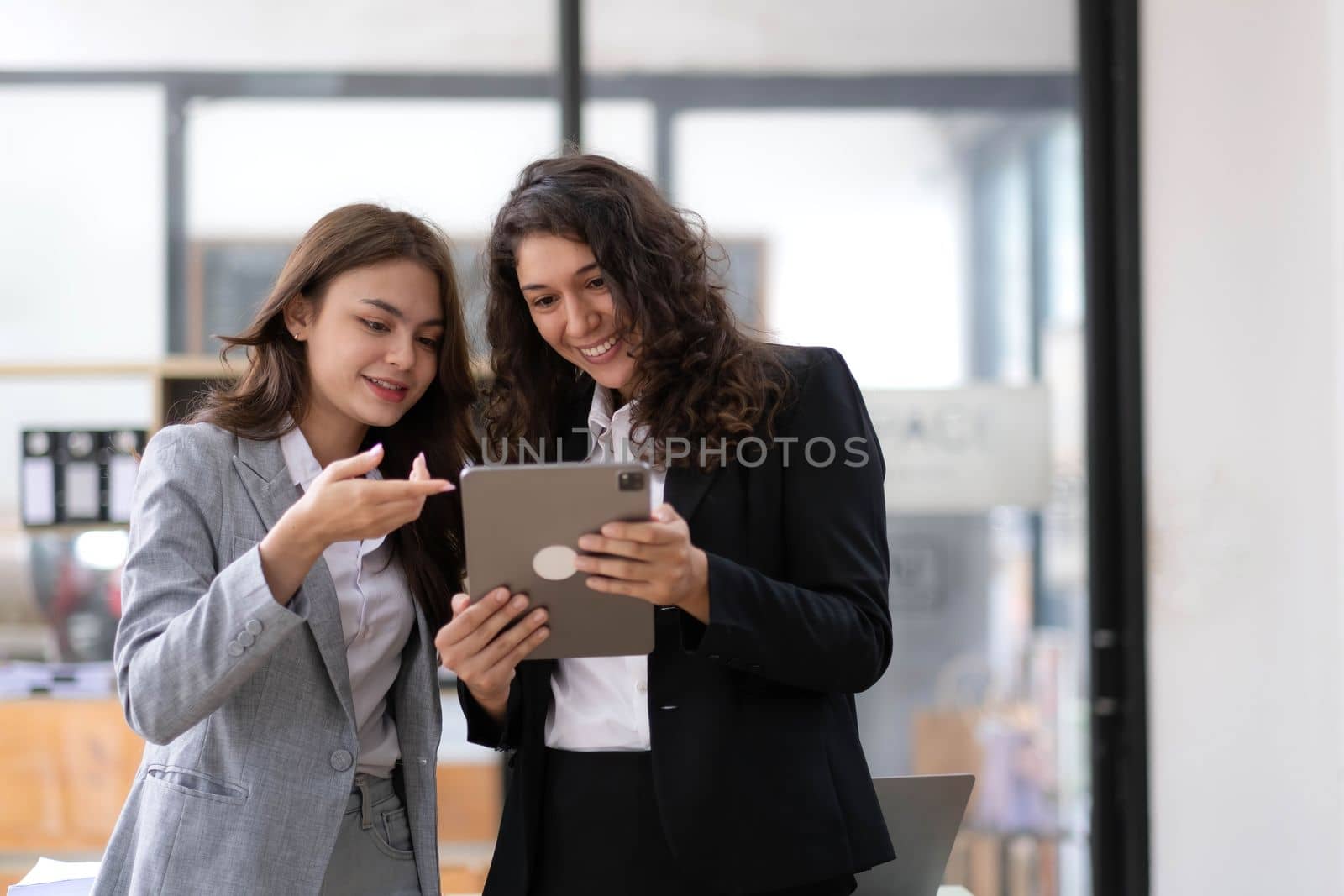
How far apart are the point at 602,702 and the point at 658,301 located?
1.60ft

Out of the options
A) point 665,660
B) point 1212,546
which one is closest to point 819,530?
point 665,660

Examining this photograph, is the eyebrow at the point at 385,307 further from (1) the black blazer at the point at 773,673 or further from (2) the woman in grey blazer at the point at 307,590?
(1) the black blazer at the point at 773,673

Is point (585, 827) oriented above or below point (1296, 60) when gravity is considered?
below

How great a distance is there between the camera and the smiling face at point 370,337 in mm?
1467

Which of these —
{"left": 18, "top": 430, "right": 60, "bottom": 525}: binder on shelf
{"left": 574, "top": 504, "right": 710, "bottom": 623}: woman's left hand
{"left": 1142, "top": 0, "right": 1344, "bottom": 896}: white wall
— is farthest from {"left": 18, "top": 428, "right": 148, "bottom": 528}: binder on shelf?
{"left": 1142, "top": 0, "right": 1344, "bottom": 896}: white wall

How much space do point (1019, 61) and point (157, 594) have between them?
9.07 feet

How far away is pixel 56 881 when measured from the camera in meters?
1.59

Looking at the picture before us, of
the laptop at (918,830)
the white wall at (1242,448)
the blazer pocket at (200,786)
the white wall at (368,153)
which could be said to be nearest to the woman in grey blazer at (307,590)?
the blazer pocket at (200,786)

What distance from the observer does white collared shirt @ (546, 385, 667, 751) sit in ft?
4.36

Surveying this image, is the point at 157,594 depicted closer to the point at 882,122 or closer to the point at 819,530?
the point at 819,530

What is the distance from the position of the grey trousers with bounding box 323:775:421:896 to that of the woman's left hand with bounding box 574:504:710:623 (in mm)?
474

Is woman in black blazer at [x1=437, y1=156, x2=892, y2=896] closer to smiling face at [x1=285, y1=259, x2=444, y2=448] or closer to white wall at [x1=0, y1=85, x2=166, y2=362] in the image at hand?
smiling face at [x1=285, y1=259, x2=444, y2=448]

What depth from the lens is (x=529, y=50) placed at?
310 centimetres

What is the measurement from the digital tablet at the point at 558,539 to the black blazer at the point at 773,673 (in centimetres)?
9
